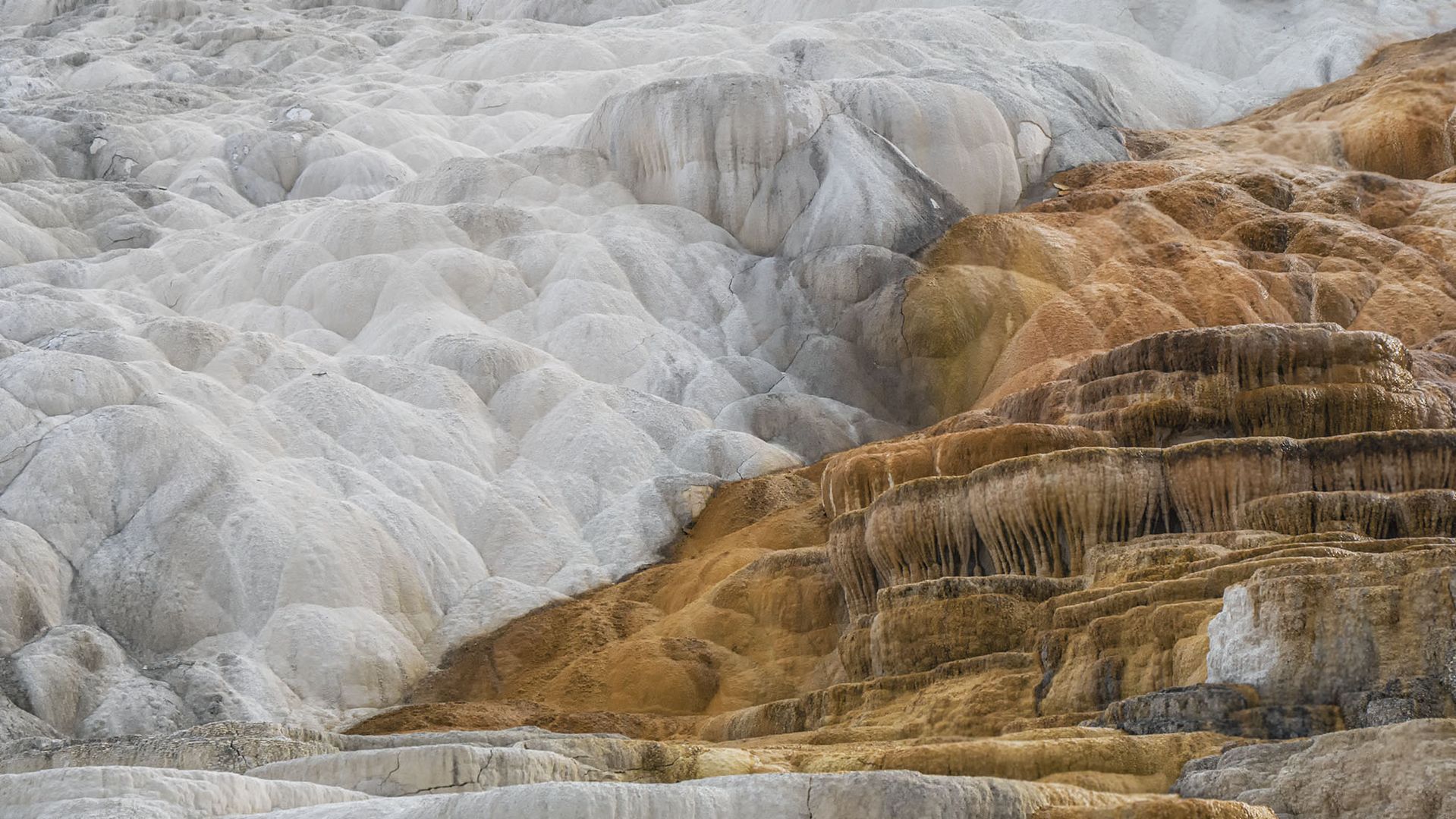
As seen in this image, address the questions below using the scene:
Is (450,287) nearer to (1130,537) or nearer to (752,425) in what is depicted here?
(752,425)

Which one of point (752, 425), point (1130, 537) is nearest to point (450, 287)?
point (752, 425)

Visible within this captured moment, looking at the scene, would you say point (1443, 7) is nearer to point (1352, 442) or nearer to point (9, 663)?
point (1352, 442)

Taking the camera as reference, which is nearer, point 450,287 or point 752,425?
point 752,425

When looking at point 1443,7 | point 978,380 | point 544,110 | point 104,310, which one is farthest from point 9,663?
point 1443,7

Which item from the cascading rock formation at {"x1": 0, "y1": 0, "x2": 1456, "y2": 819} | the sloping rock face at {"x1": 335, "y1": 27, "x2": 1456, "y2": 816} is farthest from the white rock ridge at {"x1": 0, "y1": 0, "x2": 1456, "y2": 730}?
the sloping rock face at {"x1": 335, "y1": 27, "x2": 1456, "y2": 816}

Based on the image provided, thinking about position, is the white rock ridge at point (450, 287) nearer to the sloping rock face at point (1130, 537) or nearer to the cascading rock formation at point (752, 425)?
the cascading rock formation at point (752, 425)

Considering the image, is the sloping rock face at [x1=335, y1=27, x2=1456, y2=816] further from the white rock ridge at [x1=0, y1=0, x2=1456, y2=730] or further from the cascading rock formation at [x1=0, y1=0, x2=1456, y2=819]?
the white rock ridge at [x1=0, y1=0, x2=1456, y2=730]

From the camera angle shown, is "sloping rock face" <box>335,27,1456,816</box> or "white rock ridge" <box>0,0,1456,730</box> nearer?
"sloping rock face" <box>335,27,1456,816</box>
